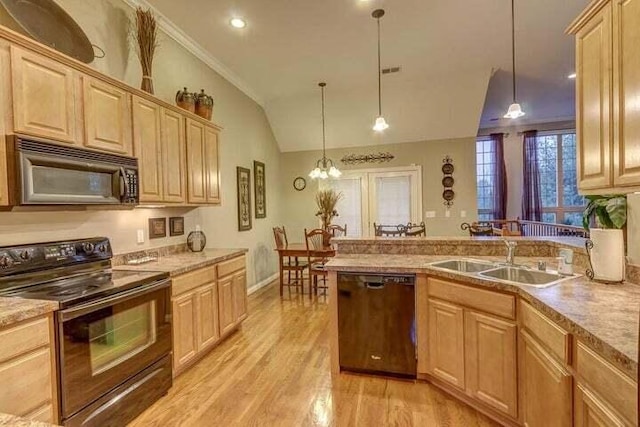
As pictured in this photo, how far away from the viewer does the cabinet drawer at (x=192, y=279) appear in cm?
254

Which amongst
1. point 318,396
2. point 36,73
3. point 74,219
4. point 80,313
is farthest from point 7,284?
point 318,396

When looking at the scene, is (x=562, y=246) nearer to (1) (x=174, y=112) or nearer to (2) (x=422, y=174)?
(1) (x=174, y=112)

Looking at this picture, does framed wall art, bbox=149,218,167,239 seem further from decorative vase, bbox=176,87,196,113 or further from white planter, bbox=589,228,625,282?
white planter, bbox=589,228,625,282

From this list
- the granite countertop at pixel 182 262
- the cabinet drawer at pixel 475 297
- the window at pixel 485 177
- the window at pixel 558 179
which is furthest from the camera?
the window at pixel 485 177

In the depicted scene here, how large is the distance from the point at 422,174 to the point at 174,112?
488 centimetres

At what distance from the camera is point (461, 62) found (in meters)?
4.53

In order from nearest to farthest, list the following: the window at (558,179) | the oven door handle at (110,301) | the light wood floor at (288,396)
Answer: the oven door handle at (110,301)
the light wood floor at (288,396)
the window at (558,179)

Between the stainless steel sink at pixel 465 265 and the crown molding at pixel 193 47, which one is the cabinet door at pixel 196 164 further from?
the stainless steel sink at pixel 465 265

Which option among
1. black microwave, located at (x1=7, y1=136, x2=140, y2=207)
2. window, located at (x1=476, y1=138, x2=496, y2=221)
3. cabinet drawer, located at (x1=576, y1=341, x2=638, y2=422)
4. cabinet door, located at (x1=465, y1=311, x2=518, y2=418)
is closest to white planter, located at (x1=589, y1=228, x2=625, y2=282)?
cabinet door, located at (x1=465, y1=311, x2=518, y2=418)

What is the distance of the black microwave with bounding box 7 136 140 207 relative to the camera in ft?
5.65

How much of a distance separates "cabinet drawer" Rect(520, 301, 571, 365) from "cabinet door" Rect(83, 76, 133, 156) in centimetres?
286

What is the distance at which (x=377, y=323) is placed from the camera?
251 cm

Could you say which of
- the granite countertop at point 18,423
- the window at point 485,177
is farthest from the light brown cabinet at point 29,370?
the window at point 485,177

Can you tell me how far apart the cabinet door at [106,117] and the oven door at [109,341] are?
1058 millimetres
